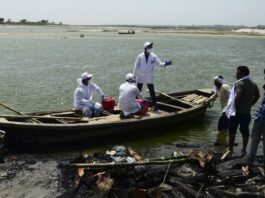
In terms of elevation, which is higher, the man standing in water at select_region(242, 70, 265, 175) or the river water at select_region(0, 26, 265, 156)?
the man standing in water at select_region(242, 70, 265, 175)

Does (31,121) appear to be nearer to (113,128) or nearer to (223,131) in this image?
(113,128)

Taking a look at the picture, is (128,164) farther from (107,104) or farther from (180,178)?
(107,104)

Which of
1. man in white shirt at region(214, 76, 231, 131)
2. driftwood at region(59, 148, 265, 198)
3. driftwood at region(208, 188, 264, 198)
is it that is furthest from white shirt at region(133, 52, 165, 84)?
driftwood at region(208, 188, 264, 198)

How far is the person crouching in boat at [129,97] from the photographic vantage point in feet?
36.3

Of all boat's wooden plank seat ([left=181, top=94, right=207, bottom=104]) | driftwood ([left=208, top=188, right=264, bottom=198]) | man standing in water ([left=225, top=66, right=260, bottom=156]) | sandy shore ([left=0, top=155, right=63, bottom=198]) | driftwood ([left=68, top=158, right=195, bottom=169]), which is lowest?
sandy shore ([left=0, top=155, right=63, bottom=198])

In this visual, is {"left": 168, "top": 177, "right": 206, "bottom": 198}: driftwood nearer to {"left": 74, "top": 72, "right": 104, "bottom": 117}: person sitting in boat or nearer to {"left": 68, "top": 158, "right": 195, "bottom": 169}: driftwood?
{"left": 68, "top": 158, "right": 195, "bottom": 169}: driftwood

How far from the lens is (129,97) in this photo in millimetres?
11164

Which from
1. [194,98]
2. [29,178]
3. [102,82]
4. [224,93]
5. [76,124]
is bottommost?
[102,82]

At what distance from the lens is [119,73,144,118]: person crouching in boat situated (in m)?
11.1

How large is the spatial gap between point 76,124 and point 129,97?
1771mm

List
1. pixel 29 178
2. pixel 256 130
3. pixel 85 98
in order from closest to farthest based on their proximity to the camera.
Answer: pixel 29 178 < pixel 256 130 < pixel 85 98

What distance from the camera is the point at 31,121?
34.4ft

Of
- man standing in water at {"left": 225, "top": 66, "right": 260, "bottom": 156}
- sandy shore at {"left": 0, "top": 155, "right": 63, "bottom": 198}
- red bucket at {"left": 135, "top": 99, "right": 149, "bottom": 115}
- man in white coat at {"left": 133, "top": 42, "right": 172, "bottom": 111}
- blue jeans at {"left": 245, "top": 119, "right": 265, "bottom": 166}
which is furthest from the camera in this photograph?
man in white coat at {"left": 133, "top": 42, "right": 172, "bottom": 111}

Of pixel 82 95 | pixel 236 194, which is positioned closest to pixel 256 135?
pixel 236 194
